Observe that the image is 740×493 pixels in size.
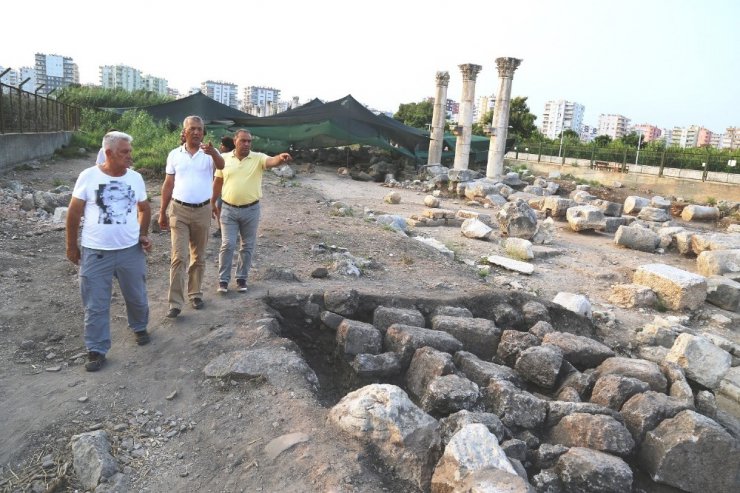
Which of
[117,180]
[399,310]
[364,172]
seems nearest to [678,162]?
[364,172]

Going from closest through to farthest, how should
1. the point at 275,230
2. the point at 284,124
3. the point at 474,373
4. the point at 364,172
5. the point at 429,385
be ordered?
the point at 429,385, the point at 474,373, the point at 275,230, the point at 284,124, the point at 364,172

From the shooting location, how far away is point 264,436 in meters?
3.22

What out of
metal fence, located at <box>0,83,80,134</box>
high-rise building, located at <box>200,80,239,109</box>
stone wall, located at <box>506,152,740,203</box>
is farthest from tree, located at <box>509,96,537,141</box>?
high-rise building, located at <box>200,80,239,109</box>

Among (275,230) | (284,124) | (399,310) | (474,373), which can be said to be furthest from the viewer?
(284,124)

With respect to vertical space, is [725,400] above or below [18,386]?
below

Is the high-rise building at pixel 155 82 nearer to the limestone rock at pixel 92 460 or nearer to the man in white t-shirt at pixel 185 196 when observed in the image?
the man in white t-shirt at pixel 185 196

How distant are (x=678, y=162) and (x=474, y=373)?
24.3 metres

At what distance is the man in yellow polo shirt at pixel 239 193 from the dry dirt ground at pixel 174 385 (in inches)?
14.3

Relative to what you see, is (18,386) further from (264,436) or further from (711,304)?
(711,304)

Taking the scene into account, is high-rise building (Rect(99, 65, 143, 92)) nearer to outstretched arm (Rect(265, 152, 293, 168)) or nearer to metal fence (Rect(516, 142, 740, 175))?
metal fence (Rect(516, 142, 740, 175))

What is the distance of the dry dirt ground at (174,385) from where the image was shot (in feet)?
9.80

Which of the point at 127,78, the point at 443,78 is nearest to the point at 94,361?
the point at 443,78

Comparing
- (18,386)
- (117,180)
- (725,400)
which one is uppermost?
(117,180)

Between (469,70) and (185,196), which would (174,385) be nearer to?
(185,196)
